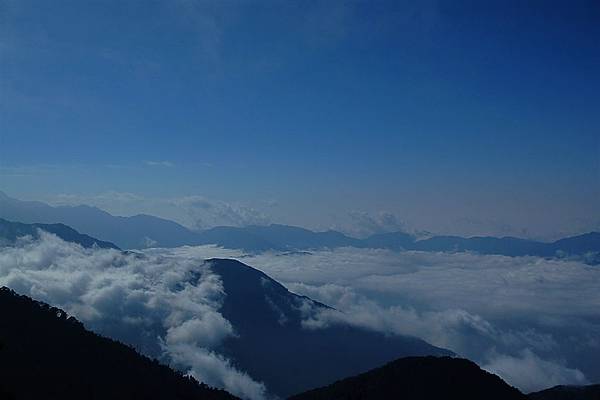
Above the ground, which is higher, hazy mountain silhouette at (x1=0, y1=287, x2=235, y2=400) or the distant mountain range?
hazy mountain silhouette at (x1=0, y1=287, x2=235, y2=400)

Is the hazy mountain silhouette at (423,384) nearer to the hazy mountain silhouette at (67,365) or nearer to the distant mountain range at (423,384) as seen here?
the distant mountain range at (423,384)

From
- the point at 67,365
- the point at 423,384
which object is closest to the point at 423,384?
the point at 423,384

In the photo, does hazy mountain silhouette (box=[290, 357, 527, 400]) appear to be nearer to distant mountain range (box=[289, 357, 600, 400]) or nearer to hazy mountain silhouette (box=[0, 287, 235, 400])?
distant mountain range (box=[289, 357, 600, 400])

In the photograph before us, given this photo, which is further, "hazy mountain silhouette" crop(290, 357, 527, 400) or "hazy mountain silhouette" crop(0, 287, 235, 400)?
"hazy mountain silhouette" crop(290, 357, 527, 400)

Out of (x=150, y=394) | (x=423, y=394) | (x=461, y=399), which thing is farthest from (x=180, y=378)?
(x=461, y=399)

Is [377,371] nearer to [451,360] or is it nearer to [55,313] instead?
[451,360]

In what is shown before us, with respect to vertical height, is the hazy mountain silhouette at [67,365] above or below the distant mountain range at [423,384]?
above

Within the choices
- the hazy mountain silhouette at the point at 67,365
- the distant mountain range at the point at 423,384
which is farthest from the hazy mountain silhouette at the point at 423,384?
the hazy mountain silhouette at the point at 67,365

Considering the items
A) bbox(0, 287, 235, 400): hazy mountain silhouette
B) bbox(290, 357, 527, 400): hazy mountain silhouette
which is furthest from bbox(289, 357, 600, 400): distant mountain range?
bbox(0, 287, 235, 400): hazy mountain silhouette
